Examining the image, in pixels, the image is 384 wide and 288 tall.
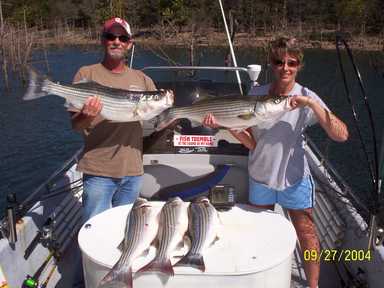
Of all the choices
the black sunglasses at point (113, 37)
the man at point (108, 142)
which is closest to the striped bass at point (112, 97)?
the man at point (108, 142)

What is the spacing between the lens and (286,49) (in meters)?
3.42

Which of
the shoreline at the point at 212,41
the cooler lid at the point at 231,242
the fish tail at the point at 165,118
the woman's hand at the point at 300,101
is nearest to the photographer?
the cooler lid at the point at 231,242

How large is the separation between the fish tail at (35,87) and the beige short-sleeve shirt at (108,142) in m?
0.32

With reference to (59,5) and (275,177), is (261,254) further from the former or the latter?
(59,5)

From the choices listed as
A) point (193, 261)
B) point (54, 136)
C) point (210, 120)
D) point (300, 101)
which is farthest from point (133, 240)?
point (54, 136)

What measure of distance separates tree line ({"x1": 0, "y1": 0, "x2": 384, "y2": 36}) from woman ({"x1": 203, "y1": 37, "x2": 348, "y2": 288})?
4843 centimetres

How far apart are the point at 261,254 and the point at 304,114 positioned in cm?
128

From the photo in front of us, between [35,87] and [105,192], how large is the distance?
1.16 metres

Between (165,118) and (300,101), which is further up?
(300,101)

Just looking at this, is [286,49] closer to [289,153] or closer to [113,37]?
[289,153]

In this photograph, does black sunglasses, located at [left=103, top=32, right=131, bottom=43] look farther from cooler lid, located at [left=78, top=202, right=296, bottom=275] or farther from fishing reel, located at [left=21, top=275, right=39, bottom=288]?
fishing reel, located at [left=21, top=275, right=39, bottom=288]

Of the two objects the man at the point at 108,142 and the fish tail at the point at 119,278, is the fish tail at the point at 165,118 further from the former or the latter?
the fish tail at the point at 119,278

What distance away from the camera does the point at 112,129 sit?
384 centimetres

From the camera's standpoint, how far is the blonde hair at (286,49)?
11.2 feet
